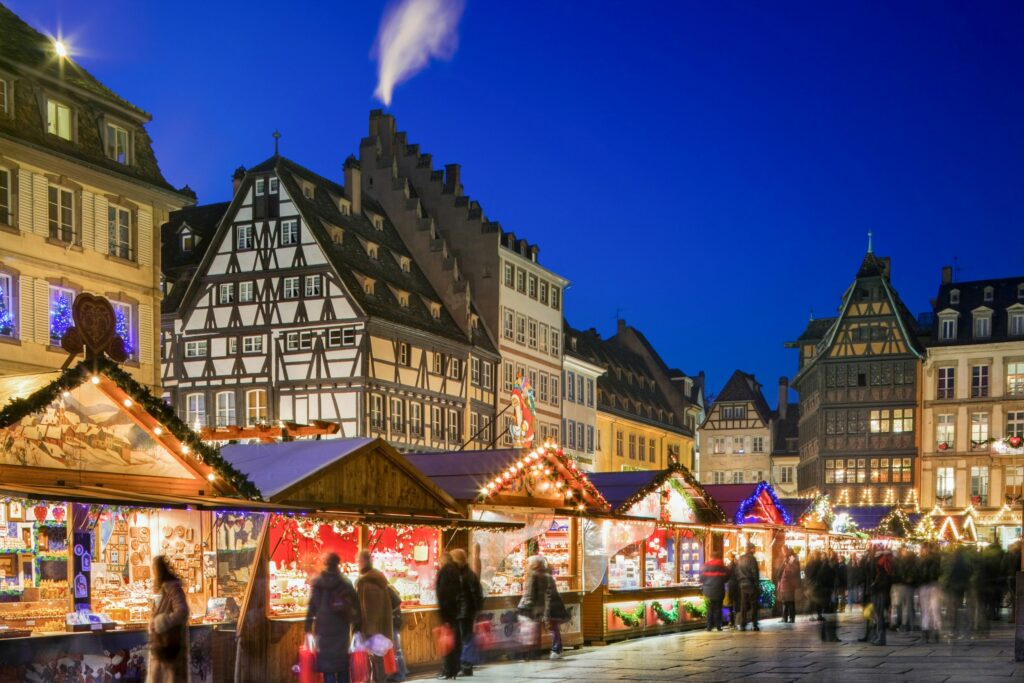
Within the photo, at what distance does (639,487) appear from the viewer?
2456cm

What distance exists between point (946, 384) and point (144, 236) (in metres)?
43.6

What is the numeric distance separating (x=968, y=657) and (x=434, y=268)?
3644 cm

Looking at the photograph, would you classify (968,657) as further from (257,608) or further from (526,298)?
(526,298)

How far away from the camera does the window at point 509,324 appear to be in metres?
56.0

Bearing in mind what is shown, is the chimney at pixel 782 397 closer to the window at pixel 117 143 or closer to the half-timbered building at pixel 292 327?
the half-timbered building at pixel 292 327

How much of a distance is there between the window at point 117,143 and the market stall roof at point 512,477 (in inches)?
573

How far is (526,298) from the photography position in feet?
192

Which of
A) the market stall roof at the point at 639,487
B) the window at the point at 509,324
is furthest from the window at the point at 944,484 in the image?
the market stall roof at the point at 639,487

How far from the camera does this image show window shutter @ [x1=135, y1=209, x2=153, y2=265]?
33.1m

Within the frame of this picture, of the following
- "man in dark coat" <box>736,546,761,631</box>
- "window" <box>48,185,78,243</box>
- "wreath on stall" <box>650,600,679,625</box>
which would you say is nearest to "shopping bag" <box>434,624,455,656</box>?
"wreath on stall" <box>650,600,679,625</box>

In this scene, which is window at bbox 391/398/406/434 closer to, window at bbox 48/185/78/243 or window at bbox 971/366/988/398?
window at bbox 48/185/78/243

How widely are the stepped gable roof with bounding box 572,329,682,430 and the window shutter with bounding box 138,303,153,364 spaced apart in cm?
3295

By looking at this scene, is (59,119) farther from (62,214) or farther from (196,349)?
(196,349)

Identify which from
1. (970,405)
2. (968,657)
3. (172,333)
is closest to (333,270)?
(172,333)
